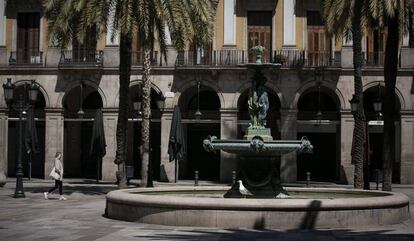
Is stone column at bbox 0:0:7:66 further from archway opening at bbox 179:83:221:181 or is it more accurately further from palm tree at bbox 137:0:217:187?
palm tree at bbox 137:0:217:187

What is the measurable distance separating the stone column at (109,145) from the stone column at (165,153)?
257 centimetres

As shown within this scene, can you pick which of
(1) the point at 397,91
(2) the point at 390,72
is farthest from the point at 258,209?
(1) the point at 397,91

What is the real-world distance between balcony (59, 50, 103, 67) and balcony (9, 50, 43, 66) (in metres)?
1.65

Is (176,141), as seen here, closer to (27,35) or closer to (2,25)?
(27,35)

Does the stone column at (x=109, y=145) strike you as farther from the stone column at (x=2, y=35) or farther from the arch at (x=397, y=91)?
the arch at (x=397, y=91)

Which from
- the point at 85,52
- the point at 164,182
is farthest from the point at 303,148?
the point at 85,52

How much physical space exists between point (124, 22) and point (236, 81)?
1491 centimetres

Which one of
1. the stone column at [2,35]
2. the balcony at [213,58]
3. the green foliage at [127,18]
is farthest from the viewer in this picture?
the stone column at [2,35]

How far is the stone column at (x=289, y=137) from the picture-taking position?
125ft

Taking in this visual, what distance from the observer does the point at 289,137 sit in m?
38.3

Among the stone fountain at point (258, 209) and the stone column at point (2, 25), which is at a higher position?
the stone column at point (2, 25)

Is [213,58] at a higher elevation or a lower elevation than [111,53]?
lower

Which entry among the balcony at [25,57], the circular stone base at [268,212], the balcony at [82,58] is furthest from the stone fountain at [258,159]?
the balcony at [25,57]

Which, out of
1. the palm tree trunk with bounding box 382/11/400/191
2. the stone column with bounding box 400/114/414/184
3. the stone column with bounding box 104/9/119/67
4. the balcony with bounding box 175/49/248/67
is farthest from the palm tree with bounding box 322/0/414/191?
the stone column with bounding box 104/9/119/67
